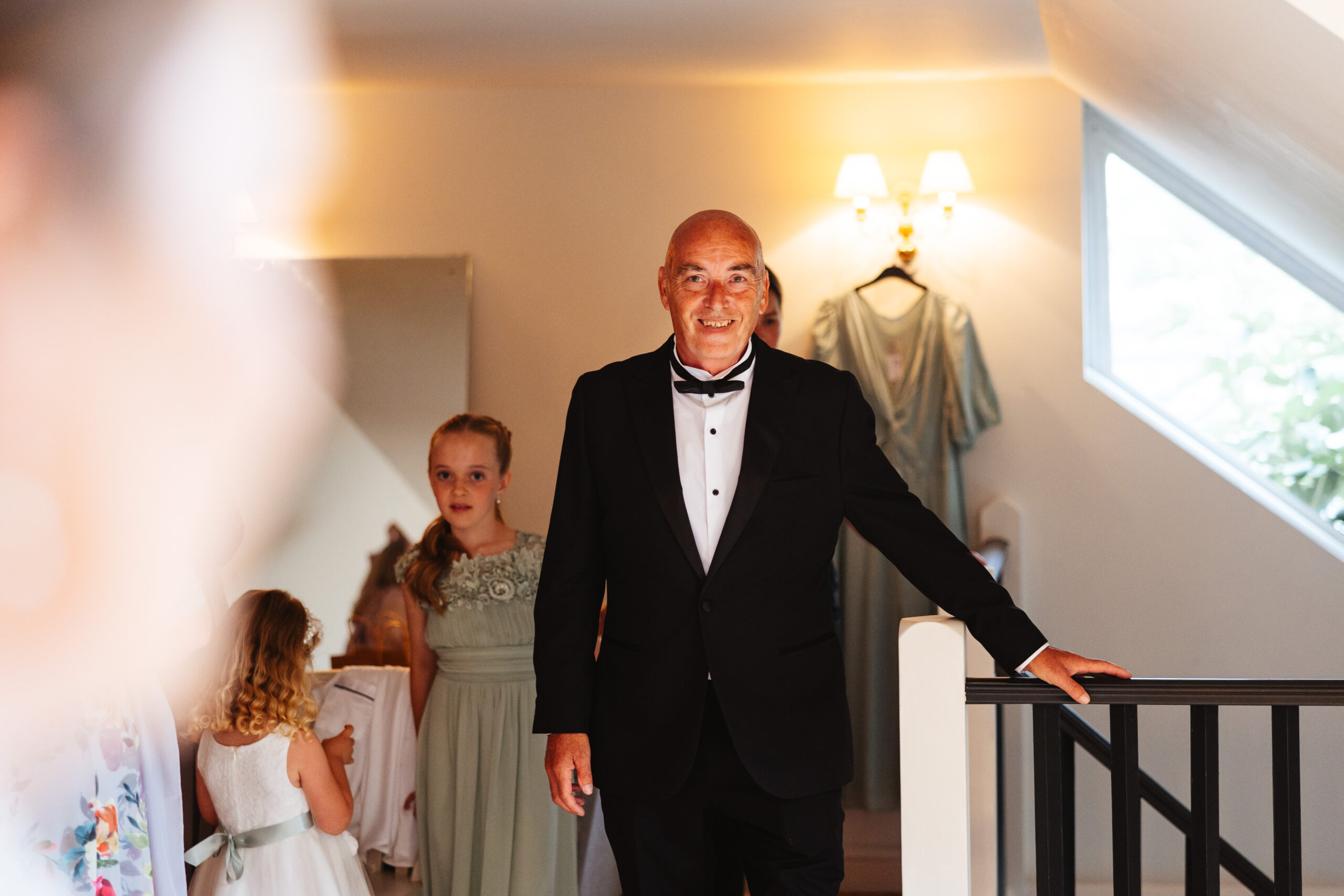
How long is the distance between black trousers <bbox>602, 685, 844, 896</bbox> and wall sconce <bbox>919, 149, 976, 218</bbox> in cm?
244

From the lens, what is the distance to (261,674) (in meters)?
2.24

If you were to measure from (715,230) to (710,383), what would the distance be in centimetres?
22

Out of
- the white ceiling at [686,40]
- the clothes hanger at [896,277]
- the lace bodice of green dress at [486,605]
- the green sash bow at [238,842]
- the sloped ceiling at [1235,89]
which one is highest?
the white ceiling at [686,40]

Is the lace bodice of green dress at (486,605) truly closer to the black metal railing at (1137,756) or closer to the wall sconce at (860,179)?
the black metal railing at (1137,756)

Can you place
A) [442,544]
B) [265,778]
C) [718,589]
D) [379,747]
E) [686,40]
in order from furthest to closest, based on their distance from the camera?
[686,40]
[379,747]
[442,544]
[265,778]
[718,589]

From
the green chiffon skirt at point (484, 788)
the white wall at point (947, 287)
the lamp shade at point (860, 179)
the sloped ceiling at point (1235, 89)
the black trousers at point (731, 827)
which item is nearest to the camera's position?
the black trousers at point (731, 827)

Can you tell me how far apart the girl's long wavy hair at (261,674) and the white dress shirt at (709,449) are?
1.03 metres

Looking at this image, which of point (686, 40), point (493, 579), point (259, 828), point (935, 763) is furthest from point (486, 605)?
point (686, 40)

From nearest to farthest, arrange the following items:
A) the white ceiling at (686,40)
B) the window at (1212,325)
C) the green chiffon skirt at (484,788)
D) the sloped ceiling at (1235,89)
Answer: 1. the sloped ceiling at (1235,89)
2. the green chiffon skirt at (484,788)
3. the white ceiling at (686,40)
4. the window at (1212,325)

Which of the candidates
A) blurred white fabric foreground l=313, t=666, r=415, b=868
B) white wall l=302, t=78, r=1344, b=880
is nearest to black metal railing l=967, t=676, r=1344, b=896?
blurred white fabric foreground l=313, t=666, r=415, b=868

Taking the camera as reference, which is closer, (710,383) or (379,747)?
(710,383)

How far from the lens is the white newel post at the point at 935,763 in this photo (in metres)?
1.49

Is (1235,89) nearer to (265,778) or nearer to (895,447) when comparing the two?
(895,447)

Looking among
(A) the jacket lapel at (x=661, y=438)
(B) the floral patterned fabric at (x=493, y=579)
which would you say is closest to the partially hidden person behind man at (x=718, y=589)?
(A) the jacket lapel at (x=661, y=438)
